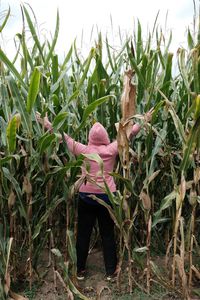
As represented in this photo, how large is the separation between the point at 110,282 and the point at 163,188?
2.34ft

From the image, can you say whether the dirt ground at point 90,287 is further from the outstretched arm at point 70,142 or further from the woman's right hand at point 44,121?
the woman's right hand at point 44,121

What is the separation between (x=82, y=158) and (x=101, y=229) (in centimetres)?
68

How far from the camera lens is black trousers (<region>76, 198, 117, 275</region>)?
267 centimetres

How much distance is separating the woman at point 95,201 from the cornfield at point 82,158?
0.08m

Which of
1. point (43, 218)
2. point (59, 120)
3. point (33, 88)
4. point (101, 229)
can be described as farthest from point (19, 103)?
point (101, 229)

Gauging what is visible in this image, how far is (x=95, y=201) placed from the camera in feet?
8.54

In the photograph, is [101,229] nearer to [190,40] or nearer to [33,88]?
[33,88]

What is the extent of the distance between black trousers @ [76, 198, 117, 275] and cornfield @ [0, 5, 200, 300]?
8 centimetres

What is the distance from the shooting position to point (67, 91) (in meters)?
2.73

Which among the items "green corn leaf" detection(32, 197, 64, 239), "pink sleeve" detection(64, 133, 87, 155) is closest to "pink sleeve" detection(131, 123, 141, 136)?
"pink sleeve" detection(64, 133, 87, 155)

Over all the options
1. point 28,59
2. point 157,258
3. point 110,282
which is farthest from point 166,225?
point 28,59

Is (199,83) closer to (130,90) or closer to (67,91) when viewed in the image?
(130,90)

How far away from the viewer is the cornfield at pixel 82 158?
2244mm

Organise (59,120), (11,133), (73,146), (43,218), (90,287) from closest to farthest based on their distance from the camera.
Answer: (11,133), (59,120), (43,218), (73,146), (90,287)
